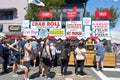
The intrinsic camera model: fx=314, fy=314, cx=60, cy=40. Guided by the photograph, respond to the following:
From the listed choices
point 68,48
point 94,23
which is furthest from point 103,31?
point 68,48

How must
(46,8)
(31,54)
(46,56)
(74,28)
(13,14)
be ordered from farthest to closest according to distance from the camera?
1. (13,14)
2. (46,8)
3. (74,28)
4. (46,56)
5. (31,54)

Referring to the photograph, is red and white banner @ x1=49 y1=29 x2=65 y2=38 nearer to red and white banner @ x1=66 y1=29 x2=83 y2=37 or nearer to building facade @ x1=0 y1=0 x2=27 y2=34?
red and white banner @ x1=66 y1=29 x2=83 y2=37

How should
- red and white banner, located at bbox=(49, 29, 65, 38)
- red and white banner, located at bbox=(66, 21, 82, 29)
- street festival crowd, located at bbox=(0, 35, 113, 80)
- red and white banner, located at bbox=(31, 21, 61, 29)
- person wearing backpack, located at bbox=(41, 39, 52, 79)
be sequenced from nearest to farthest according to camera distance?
street festival crowd, located at bbox=(0, 35, 113, 80) < person wearing backpack, located at bbox=(41, 39, 52, 79) < red and white banner, located at bbox=(66, 21, 82, 29) < red and white banner, located at bbox=(49, 29, 65, 38) < red and white banner, located at bbox=(31, 21, 61, 29)

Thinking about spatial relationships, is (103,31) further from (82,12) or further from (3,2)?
(82,12)

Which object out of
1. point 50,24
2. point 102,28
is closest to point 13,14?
point 50,24

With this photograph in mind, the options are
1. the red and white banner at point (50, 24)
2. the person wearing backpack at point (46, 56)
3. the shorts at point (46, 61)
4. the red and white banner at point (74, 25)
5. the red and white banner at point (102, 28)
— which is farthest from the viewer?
the red and white banner at point (50, 24)

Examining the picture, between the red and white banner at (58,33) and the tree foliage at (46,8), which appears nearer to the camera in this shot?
the red and white banner at (58,33)

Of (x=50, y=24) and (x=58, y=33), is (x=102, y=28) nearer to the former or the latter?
(x=58, y=33)

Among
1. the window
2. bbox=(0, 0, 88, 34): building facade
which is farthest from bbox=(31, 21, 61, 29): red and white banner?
the window

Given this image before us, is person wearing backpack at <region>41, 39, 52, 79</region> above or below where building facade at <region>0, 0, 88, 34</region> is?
below

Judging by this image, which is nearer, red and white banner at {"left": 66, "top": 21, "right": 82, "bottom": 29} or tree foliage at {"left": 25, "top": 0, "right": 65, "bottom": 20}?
red and white banner at {"left": 66, "top": 21, "right": 82, "bottom": 29}

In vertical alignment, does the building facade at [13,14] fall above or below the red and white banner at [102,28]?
above

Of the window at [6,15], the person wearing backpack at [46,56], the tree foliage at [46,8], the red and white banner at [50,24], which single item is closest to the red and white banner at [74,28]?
the red and white banner at [50,24]

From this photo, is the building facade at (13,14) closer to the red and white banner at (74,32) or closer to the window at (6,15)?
the window at (6,15)
